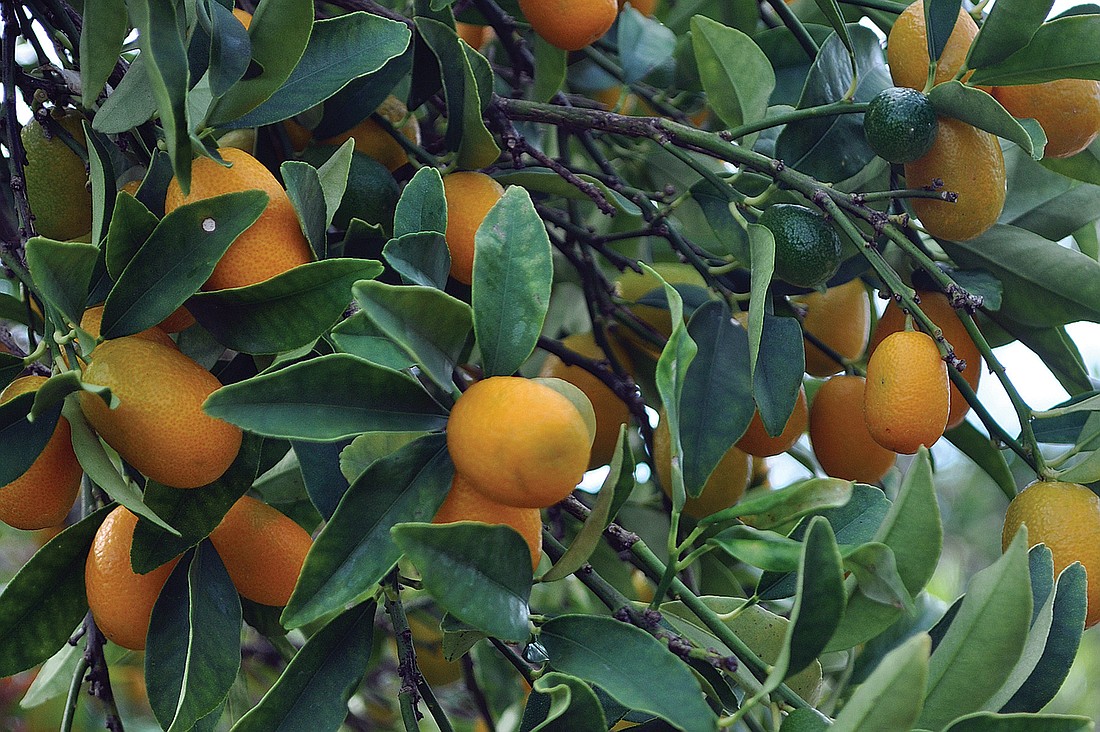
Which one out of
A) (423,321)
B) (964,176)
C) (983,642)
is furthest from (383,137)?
(983,642)

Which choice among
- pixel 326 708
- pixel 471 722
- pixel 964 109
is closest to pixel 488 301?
pixel 326 708

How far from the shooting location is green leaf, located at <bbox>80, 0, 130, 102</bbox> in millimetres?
632

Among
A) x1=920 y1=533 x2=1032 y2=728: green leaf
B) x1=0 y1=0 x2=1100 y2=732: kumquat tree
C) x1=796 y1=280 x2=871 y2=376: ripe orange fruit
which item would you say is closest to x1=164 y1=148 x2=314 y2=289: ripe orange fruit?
x1=0 y1=0 x2=1100 y2=732: kumquat tree

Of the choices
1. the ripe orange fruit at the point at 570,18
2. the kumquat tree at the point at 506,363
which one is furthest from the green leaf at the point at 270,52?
the ripe orange fruit at the point at 570,18

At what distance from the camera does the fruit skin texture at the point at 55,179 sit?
2.55 ft

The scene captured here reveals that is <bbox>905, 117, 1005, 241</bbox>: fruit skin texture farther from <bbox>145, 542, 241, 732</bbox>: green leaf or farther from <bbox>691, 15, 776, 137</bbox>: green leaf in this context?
<bbox>145, 542, 241, 732</bbox>: green leaf

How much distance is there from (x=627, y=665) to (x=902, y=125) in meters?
0.44

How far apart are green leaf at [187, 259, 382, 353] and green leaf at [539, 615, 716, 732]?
9.1 inches

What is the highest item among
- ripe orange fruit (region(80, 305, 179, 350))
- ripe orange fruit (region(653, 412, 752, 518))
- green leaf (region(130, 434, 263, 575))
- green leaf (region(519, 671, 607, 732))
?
ripe orange fruit (region(80, 305, 179, 350))

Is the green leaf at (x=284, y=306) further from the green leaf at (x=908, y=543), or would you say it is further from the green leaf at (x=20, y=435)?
the green leaf at (x=908, y=543)

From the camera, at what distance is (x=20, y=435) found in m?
0.60

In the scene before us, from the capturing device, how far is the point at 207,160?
2.16 ft

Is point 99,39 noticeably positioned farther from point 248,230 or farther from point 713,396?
point 713,396

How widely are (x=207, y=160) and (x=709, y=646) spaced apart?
466mm
